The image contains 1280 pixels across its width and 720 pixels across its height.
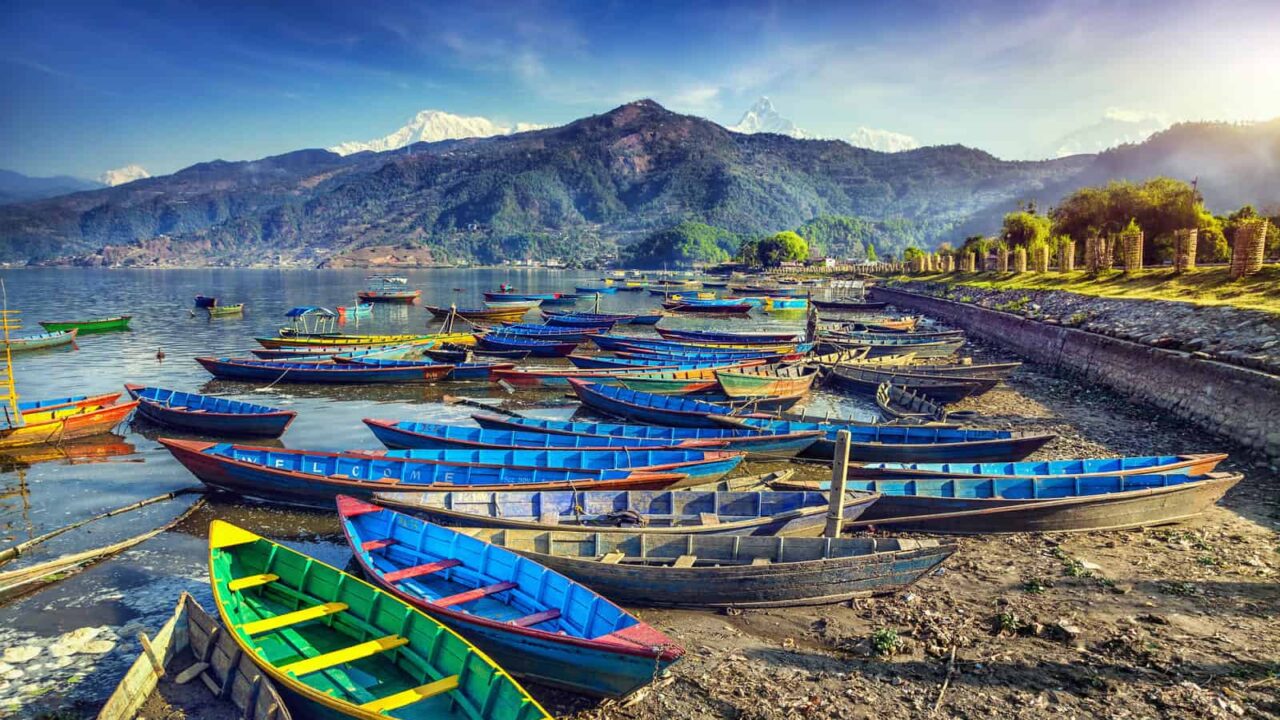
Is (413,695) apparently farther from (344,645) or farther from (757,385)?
(757,385)

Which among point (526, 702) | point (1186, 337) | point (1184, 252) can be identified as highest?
point (1184, 252)

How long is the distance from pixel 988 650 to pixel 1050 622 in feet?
4.75

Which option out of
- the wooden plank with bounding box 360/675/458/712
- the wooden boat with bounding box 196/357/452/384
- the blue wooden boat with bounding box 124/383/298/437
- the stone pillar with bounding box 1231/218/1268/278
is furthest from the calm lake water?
the stone pillar with bounding box 1231/218/1268/278

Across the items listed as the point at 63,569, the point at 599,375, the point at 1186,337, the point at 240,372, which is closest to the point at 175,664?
the point at 63,569

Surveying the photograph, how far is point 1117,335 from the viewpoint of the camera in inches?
1147

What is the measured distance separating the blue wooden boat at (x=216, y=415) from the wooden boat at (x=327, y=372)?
7.88m

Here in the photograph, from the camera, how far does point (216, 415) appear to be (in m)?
23.4

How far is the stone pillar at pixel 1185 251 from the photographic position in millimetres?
35728

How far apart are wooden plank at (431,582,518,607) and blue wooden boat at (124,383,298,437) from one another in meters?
15.7

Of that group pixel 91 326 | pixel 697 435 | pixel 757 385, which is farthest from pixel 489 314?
pixel 697 435

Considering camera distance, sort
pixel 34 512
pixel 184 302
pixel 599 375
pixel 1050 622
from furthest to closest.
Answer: pixel 184 302 → pixel 599 375 → pixel 34 512 → pixel 1050 622

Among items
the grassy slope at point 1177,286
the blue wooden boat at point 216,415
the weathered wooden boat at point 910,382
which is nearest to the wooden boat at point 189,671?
the blue wooden boat at point 216,415

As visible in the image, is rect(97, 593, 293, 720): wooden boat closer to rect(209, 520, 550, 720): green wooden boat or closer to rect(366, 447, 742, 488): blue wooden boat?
rect(209, 520, 550, 720): green wooden boat

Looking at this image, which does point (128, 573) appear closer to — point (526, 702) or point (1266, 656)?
point (526, 702)
